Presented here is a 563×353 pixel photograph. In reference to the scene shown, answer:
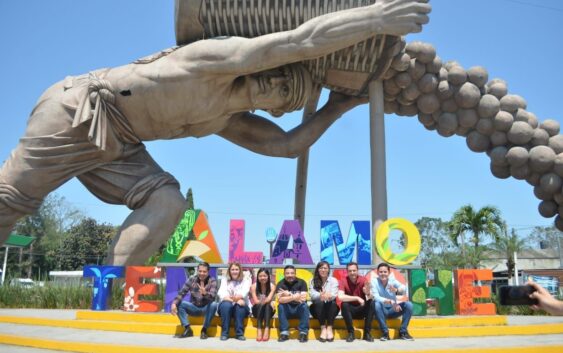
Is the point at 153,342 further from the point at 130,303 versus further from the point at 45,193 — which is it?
the point at 45,193

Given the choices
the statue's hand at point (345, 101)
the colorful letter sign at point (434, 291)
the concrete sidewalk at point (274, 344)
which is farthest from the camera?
the statue's hand at point (345, 101)

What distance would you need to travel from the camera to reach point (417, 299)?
24.4 ft

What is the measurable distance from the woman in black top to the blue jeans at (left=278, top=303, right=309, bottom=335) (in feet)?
0.48

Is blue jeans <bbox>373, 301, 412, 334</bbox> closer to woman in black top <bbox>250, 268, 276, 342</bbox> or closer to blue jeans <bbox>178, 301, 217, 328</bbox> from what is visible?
woman in black top <bbox>250, 268, 276, 342</bbox>

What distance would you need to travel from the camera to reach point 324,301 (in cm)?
588

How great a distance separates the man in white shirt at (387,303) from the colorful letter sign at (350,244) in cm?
210

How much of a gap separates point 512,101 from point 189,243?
6794mm

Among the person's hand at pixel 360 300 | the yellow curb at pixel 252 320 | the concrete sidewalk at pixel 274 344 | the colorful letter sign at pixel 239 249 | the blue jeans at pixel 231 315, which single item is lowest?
the concrete sidewalk at pixel 274 344

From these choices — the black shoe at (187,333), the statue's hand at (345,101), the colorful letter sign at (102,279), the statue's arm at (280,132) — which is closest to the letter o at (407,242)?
the statue's arm at (280,132)

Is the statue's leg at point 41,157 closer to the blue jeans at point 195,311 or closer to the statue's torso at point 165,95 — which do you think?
the statue's torso at point 165,95

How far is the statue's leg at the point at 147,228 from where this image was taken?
7.79 m

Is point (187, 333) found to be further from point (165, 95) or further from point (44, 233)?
point (44, 233)

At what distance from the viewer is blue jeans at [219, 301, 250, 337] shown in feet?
19.0

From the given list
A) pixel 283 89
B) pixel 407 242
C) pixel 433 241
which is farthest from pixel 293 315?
pixel 433 241
